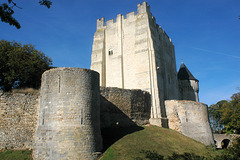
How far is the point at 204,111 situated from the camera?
73.1 ft

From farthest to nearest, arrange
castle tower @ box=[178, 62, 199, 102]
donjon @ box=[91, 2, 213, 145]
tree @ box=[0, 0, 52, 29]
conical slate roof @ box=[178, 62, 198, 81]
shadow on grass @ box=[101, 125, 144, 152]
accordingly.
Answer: conical slate roof @ box=[178, 62, 198, 81], castle tower @ box=[178, 62, 199, 102], donjon @ box=[91, 2, 213, 145], shadow on grass @ box=[101, 125, 144, 152], tree @ box=[0, 0, 52, 29]

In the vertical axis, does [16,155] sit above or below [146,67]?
below

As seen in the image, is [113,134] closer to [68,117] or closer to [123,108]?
[123,108]

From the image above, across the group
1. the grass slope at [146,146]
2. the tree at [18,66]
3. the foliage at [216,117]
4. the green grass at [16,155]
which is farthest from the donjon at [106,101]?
the foliage at [216,117]

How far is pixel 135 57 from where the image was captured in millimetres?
24484

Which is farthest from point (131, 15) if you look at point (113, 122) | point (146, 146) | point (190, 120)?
point (146, 146)

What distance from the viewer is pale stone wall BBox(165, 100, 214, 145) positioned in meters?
20.5

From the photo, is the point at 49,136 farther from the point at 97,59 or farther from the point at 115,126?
the point at 97,59

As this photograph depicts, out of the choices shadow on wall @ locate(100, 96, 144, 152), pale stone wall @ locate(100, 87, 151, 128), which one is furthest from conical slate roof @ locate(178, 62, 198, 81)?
shadow on wall @ locate(100, 96, 144, 152)

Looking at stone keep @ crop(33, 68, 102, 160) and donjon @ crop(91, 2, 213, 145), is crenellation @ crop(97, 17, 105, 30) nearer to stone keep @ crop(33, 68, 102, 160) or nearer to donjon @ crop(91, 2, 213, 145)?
donjon @ crop(91, 2, 213, 145)

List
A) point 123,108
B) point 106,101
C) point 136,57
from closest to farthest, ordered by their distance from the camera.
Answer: point 106,101 → point 123,108 → point 136,57

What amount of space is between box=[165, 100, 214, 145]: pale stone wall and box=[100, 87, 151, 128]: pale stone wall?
2.88m

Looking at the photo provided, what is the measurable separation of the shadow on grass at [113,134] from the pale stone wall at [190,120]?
18.4ft

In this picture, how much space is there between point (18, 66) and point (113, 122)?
9.47 meters
